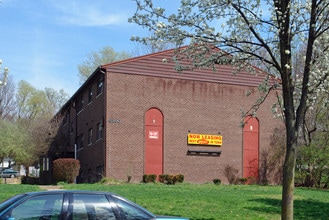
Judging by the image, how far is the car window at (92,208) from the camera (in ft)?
25.0

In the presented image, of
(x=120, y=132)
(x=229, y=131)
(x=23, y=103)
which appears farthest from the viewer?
(x=23, y=103)

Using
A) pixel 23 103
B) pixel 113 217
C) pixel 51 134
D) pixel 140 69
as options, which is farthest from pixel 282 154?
pixel 23 103

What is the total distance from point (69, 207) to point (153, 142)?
24.5 meters

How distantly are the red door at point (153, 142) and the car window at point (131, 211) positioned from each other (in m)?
23.5

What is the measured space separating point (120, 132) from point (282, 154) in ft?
41.5

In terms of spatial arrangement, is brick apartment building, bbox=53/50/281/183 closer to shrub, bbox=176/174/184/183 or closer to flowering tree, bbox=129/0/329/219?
shrub, bbox=176/174/184/183

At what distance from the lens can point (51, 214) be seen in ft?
24.3

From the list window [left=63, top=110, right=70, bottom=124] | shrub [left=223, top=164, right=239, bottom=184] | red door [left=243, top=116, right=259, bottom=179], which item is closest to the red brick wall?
shrub [left=223, top=164, right=239, bottom=184]

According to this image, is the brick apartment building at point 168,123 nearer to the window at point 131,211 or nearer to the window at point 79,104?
the window at point 79,104

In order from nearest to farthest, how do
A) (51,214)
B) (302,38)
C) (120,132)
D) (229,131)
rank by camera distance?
(51,214), (302,38), (120,132), (229,131)

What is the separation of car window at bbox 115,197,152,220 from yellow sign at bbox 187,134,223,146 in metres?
25.0

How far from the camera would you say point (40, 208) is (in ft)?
24.3

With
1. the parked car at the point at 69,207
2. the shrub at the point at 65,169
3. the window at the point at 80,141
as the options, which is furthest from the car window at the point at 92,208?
the window at the point at 80,141

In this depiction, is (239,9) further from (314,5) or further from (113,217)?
(113,217)
